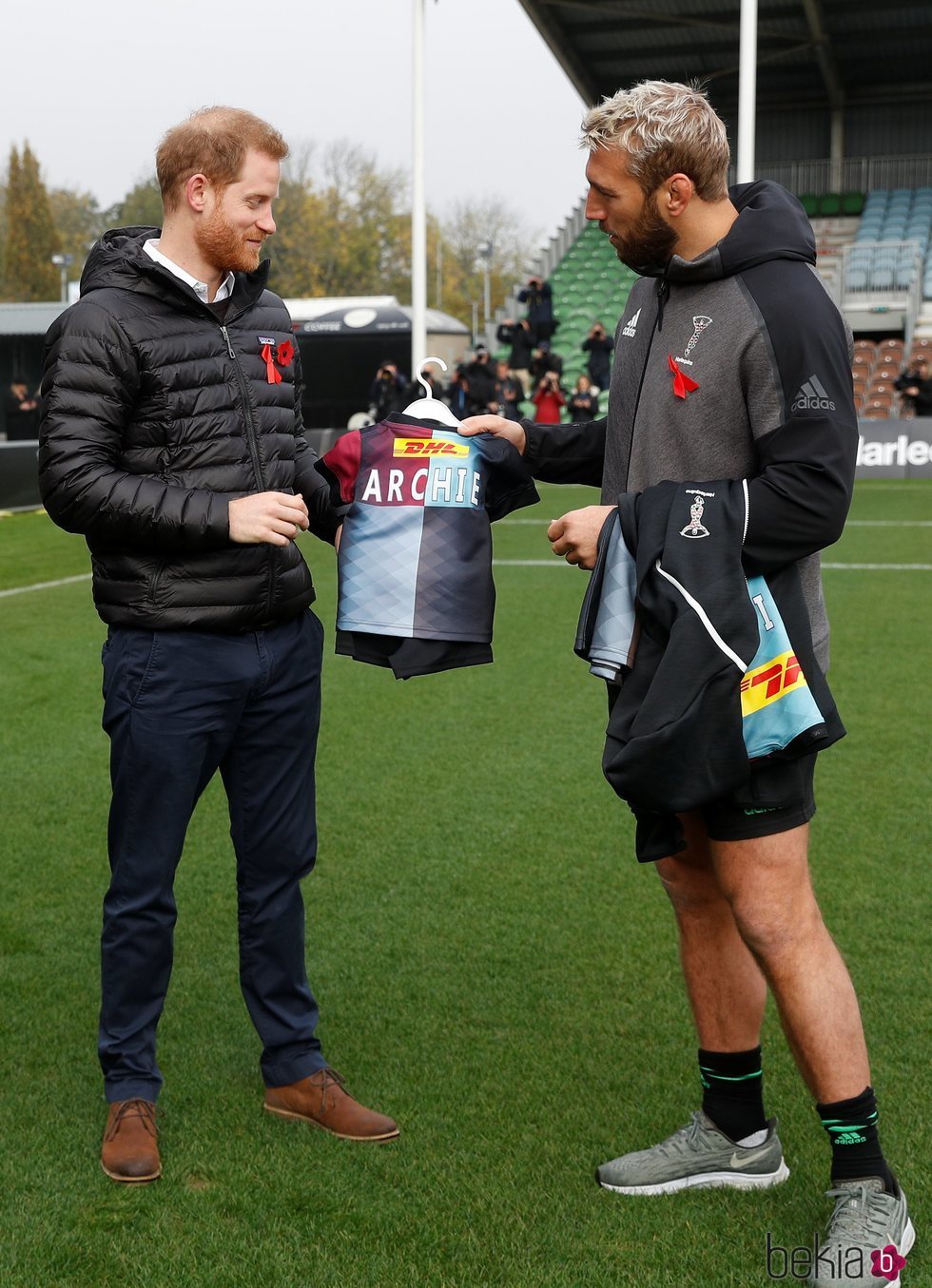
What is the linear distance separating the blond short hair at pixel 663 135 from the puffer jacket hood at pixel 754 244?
0.08 m

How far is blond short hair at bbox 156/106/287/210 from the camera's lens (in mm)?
2672

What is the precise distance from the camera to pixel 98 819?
5055 mm

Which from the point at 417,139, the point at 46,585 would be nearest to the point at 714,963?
the point at 46,585

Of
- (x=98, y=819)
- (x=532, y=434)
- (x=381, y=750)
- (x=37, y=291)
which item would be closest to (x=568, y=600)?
(x=381, y=750)

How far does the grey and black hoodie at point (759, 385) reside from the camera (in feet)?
7.48

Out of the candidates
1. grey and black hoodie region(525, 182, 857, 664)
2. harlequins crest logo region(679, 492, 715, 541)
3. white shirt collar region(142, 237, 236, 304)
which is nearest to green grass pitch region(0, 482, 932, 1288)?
grey and black hoodie region(525, 182, 857, 664)

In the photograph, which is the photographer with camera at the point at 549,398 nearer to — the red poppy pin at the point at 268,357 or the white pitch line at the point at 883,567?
the white pitch line at the point at 883,567

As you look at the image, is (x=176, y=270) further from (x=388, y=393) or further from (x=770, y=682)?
(x=388, y=393)

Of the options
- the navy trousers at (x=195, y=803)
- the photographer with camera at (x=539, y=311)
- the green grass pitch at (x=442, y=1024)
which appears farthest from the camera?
the photographer with camera at (x=539, y=311)

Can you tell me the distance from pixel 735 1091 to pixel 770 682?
93 cm

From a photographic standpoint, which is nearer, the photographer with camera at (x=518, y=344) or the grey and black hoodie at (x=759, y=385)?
the grey and black hoodie at (x=759, y=385)

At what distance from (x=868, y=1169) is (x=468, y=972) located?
146cm

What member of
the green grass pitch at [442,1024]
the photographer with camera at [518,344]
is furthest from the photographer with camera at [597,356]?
the green grass pitch at [442,1024]

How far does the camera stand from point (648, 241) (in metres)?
2.44
